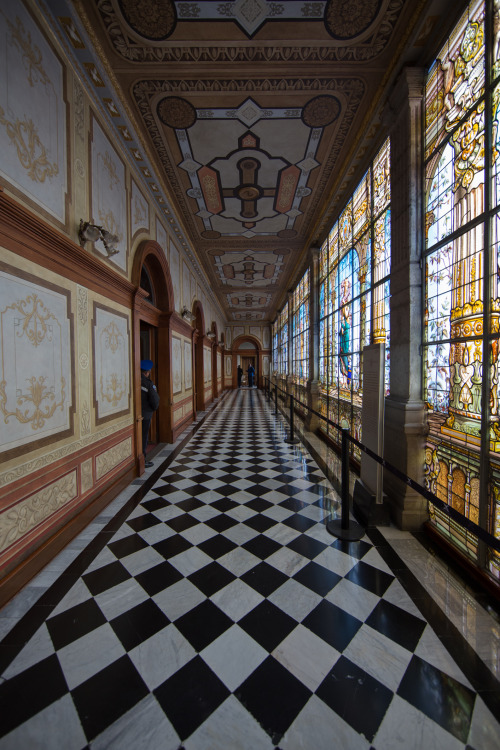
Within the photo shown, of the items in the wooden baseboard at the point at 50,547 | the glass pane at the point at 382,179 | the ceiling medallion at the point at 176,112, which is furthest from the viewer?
the glass pane at the point at 382,179

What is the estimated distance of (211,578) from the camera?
2312 millimetres

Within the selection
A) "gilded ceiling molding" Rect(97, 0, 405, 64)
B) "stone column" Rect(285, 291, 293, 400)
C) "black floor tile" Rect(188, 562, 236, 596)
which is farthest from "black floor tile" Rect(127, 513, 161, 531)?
"stone column" Rect(285, 291, 293, 400)

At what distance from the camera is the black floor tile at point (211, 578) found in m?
2.21

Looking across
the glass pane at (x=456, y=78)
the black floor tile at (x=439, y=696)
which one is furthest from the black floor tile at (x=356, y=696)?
the glass pane at (x=456, y=78)

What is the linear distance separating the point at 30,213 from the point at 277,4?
2.90 metres

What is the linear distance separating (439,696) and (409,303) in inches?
115

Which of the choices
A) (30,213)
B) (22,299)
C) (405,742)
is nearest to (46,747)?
(405,742)

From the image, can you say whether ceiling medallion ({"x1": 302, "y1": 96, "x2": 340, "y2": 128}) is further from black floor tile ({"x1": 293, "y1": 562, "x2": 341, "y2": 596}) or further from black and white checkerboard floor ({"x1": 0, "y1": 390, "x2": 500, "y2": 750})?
black floor tile ({"x1": 293, "y1": 562, "x2": 341, "y2": 596})

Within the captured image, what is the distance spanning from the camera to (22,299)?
2271 mm

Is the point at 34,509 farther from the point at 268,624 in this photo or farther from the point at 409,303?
the point at 409,303

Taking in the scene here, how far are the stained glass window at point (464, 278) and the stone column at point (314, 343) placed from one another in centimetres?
460

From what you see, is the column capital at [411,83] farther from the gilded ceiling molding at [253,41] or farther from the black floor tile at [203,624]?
the black floor tile at [203,624]

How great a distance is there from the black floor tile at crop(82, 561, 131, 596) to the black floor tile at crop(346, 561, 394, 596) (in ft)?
5.84

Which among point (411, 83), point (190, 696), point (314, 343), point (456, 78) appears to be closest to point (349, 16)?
point (411, 83)
